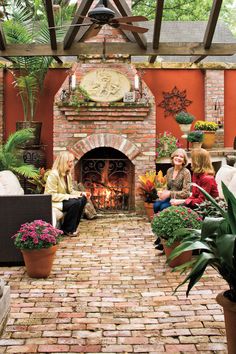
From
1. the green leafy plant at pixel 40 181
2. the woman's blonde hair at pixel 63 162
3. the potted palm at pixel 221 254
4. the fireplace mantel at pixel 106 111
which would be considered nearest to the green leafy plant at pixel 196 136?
the fireplace mantel at pixel 106 111

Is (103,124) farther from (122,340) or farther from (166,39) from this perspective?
(122,340)

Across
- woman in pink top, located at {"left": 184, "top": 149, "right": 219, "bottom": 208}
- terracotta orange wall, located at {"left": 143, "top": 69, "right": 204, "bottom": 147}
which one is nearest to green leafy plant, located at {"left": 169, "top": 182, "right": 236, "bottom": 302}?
woman in pink top, located at {"left": 184, "top": 149, "right": 219, "bottom": 208}

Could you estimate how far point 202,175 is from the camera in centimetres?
562

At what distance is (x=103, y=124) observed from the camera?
27.0 feet

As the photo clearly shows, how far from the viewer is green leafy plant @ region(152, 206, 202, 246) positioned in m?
4.95

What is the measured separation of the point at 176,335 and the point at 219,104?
6644 mm

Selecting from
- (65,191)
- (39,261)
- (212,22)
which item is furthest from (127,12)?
(39,261)

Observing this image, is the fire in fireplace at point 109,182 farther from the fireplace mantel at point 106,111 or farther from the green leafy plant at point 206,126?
the green leafy plant at point 206,126

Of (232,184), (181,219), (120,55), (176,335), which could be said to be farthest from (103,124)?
(176,335)

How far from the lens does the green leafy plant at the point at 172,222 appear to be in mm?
4949

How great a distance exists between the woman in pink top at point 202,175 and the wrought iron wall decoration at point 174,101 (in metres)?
3.81

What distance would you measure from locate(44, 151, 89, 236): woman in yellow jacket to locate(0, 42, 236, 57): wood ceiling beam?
2.37 metres

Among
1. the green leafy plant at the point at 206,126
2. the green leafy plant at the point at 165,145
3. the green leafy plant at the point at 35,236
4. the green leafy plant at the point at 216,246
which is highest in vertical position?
the green leafy plant at the point at 206,126

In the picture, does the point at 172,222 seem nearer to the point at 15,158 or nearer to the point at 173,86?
the point at 15,158
